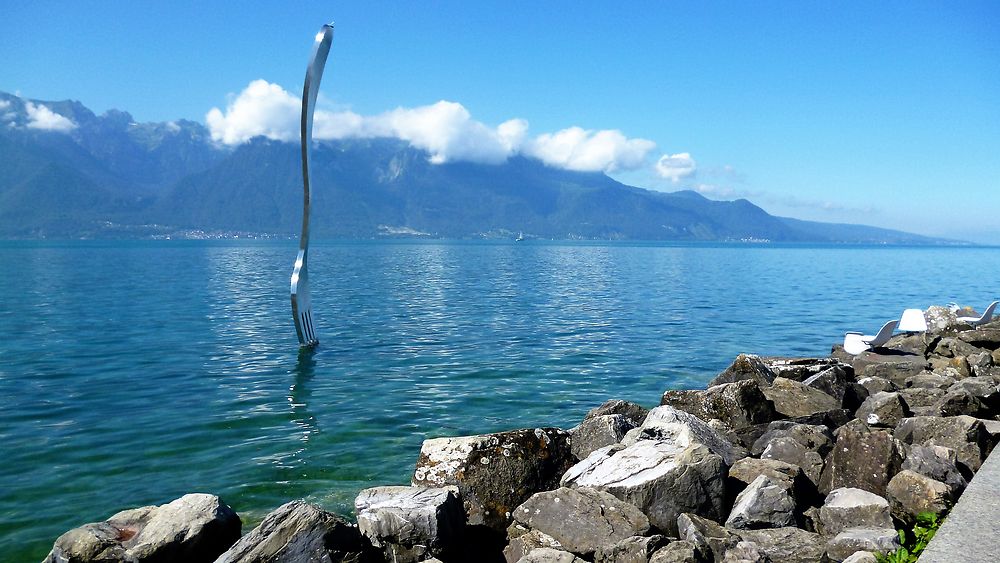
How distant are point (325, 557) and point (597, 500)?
299 centimetres

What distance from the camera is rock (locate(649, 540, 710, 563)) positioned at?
21.2ft

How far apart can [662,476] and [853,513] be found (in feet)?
6.75

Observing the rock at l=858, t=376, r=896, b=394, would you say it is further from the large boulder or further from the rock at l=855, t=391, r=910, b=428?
the large boulder

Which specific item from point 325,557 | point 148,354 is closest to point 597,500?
point 325,557

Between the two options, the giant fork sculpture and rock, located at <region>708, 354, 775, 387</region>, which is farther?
the giant fork sculpture

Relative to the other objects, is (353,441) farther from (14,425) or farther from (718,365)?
(718,365)

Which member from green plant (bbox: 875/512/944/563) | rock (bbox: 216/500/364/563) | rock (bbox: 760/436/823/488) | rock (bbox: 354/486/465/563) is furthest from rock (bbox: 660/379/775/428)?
rock (bbox: 216/500/364/563)

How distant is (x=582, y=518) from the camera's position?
7582 mm

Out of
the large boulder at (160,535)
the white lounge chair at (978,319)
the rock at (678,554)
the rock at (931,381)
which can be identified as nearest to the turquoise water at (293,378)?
the large boulder at (160,535)

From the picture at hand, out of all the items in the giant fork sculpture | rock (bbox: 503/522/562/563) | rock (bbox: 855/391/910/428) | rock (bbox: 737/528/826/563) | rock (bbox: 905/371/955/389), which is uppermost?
the giant fork sculpture

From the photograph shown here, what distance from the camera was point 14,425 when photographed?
580 inches

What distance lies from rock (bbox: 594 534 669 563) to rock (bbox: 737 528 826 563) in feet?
3.27

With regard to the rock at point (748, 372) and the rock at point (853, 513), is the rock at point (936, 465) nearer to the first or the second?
the rock at point (853, 513)

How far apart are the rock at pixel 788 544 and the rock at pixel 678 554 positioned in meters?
0.83
